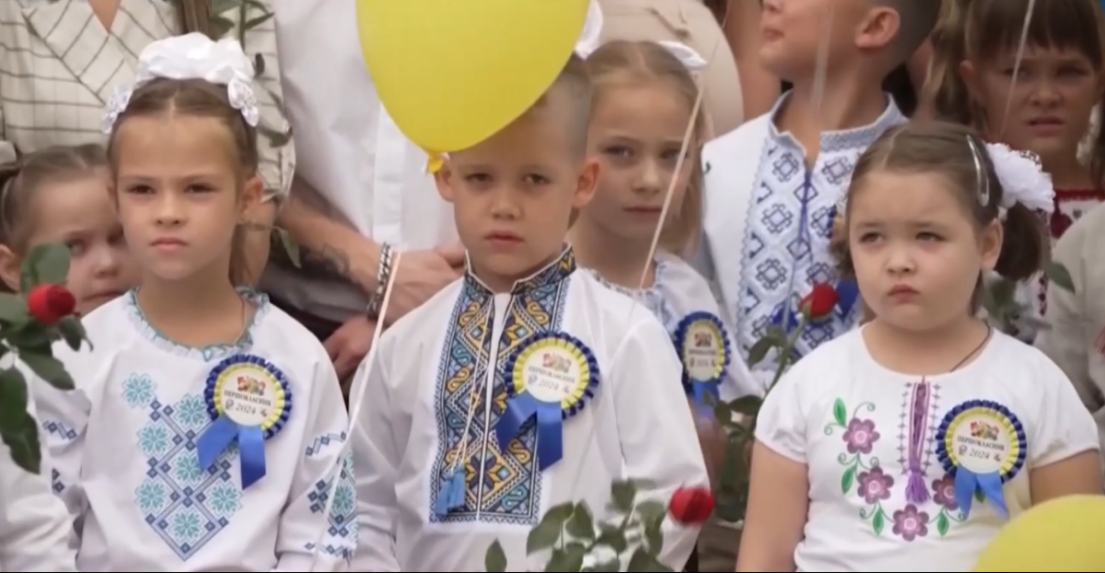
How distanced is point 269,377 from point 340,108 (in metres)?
0.68

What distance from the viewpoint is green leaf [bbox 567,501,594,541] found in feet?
6.48

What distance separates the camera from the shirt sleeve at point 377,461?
92.6 inches

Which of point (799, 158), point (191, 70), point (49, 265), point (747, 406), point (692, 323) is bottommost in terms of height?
point (747, 406)

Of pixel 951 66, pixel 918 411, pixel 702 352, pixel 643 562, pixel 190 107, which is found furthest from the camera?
pixel 951 66

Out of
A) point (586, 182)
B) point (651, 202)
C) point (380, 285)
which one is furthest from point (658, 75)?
point (380, 285)

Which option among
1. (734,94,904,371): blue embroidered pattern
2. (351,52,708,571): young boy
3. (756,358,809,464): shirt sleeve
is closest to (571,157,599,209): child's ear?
(351,52,708,571): young boy

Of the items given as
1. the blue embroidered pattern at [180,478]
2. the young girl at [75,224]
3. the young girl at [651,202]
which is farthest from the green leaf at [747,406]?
the young girl at [75,224]

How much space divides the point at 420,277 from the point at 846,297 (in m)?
0.63

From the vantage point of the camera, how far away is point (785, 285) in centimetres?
269

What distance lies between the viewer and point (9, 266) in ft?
8.02

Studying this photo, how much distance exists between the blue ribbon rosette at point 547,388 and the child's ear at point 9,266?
72cm

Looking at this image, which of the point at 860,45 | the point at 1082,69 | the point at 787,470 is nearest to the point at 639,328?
the point at 787,470

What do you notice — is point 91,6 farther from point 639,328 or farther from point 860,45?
point 860,45

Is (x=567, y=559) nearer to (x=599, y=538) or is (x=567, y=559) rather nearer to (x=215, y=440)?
(x=599, y=538)
